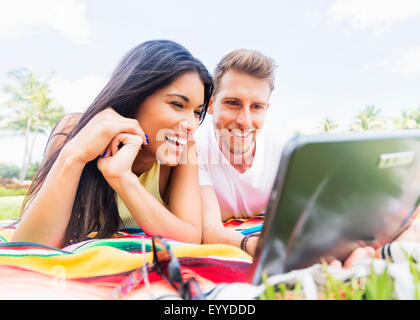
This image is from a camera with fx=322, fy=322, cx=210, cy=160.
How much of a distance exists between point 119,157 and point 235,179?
106 centimetres

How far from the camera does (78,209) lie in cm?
176

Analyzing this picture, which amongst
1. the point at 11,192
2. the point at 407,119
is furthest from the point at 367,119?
the point at 11,192

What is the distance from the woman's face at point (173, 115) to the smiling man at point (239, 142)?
402mm

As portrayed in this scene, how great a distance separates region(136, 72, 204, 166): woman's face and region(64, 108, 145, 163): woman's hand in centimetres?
20

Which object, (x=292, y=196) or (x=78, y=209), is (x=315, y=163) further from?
(x=78, y=209)

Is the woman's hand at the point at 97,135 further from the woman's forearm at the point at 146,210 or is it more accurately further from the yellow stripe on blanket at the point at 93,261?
the yellow stripe on blanket at the point at 93,261

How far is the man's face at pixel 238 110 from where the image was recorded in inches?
93.0

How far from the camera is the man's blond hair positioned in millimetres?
2461

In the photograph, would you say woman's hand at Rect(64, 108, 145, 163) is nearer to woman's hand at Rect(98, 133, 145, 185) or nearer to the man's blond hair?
woman's hand at Rect(98, 133, 145, 185)

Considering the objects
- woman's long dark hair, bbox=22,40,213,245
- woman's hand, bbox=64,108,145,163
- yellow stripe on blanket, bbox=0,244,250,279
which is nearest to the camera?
yellow stripe on blanket, bbox=0,244,250,279

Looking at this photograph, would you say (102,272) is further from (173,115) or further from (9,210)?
(9,210)

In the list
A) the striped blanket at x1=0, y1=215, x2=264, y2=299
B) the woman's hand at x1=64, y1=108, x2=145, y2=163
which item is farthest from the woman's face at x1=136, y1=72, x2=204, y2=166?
the striped blanket at x1=0, y1=215, x2=264, y2=299
